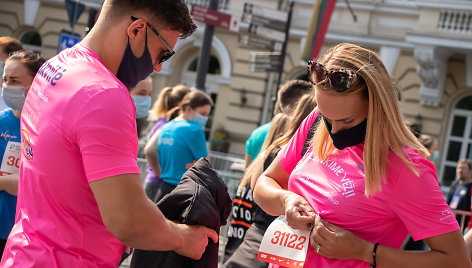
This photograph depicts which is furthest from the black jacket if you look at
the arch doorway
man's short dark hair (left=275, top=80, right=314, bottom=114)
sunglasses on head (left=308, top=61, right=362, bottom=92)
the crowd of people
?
the arch doorway

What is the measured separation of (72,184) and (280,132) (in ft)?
7.29

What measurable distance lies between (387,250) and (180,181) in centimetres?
83

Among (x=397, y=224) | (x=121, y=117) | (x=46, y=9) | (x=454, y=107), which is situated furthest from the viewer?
(x=46, y=9)

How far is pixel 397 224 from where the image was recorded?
2.02 m

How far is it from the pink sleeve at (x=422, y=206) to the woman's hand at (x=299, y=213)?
35 centimetres

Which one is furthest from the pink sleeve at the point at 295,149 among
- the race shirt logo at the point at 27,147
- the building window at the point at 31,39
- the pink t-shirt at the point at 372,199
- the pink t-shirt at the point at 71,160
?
the building window at the point at 31,39

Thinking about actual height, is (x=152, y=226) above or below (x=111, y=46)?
below

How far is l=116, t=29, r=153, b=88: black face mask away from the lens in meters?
1.87

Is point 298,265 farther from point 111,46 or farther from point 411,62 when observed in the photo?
point 411,62

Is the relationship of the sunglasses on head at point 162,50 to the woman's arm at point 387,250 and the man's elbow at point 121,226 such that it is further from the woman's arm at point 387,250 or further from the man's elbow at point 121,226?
the woman's arm at point 387,250

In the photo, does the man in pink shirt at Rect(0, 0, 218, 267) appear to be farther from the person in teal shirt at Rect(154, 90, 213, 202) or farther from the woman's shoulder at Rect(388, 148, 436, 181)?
the person in teal shirt at Rect(154, 90, 213, 202)

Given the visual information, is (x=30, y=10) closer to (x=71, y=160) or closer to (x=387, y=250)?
(x=71, y=160)

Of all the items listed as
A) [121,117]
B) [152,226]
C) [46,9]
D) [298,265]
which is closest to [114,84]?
[121,117]

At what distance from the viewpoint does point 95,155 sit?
158 centimetres
